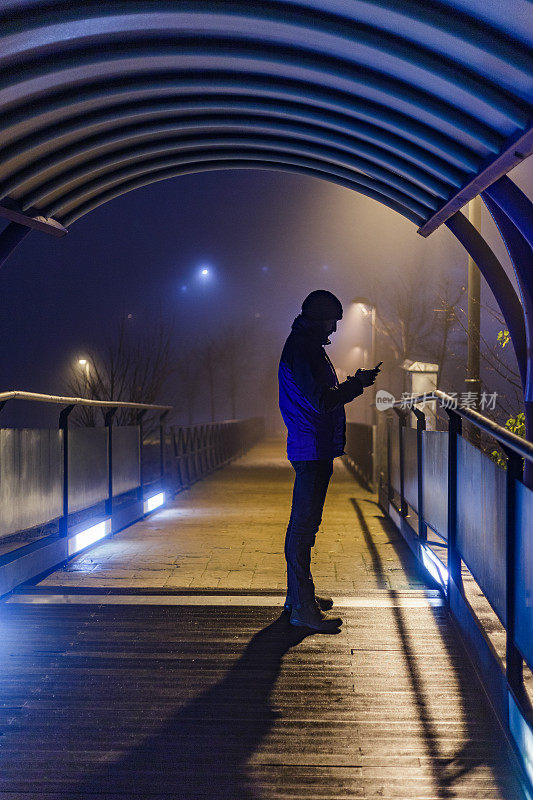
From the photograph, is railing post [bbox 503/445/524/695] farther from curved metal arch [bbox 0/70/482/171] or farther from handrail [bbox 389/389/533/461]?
curved metal arch [bbox 0/70/482/171]

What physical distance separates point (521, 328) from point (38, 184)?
4431 millimetres

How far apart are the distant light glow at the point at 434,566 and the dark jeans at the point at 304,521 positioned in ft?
3.37

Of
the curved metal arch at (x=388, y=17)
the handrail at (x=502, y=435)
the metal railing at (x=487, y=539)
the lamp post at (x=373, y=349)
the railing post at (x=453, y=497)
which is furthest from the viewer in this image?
the lamp post at (x=373, y=349)

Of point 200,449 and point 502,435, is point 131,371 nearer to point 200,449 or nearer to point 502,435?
point 200,449

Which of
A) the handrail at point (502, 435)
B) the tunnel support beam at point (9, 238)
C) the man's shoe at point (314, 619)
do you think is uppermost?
the tunnel support beam at point (9, 238)

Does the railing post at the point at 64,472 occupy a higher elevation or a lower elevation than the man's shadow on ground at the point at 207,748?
higher

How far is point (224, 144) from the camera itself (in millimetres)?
6785

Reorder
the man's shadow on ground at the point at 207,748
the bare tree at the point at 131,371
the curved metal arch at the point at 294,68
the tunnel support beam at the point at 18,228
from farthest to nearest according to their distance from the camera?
1. the bare tree at the point at 131,371
2. the tunnel support beam at the point at 18,228
3. the curved metal arch at the point at 294,68
4. the man's shadow on ground at the point at 207,748

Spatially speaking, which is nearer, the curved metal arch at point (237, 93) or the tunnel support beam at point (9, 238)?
the curved metal arch at point (237, 93)

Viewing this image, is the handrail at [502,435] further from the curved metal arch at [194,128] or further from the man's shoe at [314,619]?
the curved metal arch at [194,128]

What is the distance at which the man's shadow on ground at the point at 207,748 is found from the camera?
247 cm

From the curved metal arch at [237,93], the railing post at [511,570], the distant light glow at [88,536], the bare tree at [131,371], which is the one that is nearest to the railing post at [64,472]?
the distant light glow at [88,536]

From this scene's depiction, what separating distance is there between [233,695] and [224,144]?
5.27 m

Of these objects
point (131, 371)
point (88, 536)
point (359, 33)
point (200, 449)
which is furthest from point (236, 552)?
point (131, 371)
